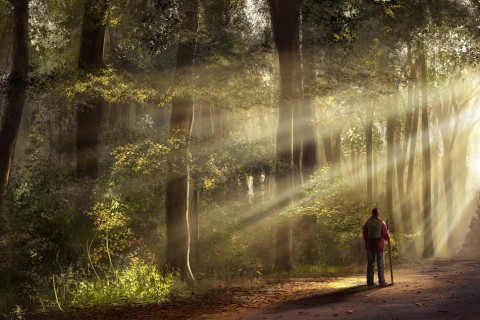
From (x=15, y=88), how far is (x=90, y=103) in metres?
2.31

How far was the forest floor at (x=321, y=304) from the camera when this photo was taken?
42.2 feet

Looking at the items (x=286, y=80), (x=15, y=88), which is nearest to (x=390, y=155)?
(x=286, y=80)

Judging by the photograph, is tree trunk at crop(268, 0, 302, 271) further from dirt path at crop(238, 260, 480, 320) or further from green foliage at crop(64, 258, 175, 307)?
green foliage at crop(64, 258, 175, 307)

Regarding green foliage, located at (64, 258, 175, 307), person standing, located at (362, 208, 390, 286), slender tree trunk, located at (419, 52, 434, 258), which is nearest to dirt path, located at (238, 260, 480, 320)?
person standing, located at (362, 208, 390, 286)

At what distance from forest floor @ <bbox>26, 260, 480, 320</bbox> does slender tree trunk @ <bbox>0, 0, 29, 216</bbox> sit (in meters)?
6.34

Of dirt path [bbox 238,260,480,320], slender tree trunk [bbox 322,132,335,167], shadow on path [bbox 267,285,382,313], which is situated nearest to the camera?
dirt path [bbox 238,260,480,320]

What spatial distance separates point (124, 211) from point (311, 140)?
12.2 meters

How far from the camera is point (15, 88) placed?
725 inches

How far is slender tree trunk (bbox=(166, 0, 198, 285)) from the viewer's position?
18203 millimetres

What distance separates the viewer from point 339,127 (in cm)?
4531

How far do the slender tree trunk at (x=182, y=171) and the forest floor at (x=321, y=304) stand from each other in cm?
158

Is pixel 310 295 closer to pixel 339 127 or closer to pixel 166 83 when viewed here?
pixel 166 83

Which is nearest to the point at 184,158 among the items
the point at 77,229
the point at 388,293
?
the point at 77,229

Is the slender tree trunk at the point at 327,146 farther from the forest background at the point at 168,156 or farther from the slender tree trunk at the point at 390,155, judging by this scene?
the forest background at the point at 168,156
